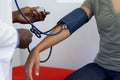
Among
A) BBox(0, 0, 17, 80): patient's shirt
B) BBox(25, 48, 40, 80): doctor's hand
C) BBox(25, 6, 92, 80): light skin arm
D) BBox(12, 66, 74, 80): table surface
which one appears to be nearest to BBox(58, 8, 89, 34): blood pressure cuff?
BBox(25, 6, 92, 80): light skin arm

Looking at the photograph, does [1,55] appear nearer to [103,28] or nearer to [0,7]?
[0,7]

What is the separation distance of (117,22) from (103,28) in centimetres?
12

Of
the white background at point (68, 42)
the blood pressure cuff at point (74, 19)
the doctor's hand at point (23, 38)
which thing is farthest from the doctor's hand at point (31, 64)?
the white background at point (68, 42)

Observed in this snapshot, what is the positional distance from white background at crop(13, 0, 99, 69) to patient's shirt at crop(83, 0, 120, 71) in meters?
0.50

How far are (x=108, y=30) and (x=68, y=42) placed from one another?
702mm

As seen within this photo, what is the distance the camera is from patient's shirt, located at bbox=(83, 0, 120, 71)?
1578mm

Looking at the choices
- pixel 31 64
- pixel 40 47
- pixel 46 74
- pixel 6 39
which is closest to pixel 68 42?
pixel 46 74

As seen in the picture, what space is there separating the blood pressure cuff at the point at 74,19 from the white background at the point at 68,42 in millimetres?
532

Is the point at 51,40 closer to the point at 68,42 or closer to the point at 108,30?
the point at 108,30

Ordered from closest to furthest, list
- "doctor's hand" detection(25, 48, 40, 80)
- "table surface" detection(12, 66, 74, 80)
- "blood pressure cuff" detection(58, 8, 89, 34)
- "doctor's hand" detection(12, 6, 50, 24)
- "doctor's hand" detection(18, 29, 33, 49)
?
"doctor's hand" detection(18, 29, 33, 49), "doctor's hand" detection(25, 48, 40, 80), "doctor's hand" detection(12, 6, 50, 24), "blood pressure cuff" detection(58, 8, 89, 34), "table surface" detection(12, 66, 74, 80)

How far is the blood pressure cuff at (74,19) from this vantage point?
1551mm

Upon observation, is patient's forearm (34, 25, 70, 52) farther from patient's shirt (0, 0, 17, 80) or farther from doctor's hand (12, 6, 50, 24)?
patient's shirt (0, 0, 17, 80)

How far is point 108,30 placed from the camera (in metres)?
1.62

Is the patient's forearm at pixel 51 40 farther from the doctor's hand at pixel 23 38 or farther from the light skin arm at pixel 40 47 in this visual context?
the doctor's hand at pixel 23 38
